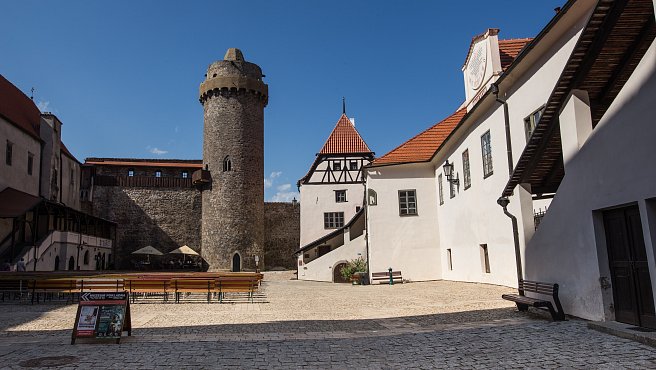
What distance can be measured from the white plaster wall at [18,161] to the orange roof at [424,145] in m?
19.6

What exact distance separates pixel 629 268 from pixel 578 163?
177 cm

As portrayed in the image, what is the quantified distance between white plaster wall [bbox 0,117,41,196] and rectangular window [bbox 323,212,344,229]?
18460 mm

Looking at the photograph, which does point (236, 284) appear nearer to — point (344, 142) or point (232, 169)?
point (344, 142)

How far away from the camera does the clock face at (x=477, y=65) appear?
64.2 ft

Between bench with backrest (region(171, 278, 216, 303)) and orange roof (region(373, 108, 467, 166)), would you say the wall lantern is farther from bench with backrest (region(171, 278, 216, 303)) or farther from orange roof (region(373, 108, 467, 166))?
bench with backrest (region(171, 278, 216, 303))

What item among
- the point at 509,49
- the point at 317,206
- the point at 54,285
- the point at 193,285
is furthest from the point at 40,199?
the point at 509,49

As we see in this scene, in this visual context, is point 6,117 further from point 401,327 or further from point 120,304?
point 401,327

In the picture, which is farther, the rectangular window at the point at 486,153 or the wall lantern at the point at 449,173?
the wall lantern at the point at 449,173

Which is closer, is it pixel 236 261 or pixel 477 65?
pixel 477 65

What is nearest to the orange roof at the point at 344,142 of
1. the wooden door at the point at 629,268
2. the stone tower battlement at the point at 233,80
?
the stone tower battlement at the point at 233,80

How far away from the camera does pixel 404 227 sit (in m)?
22.0

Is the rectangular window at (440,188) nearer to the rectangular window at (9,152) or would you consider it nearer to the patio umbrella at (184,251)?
the patio umbrella at (184,251)

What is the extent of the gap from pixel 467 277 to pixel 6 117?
81.6ft

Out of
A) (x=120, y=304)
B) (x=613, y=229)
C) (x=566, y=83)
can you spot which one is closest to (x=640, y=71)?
(x=566, y=83)
